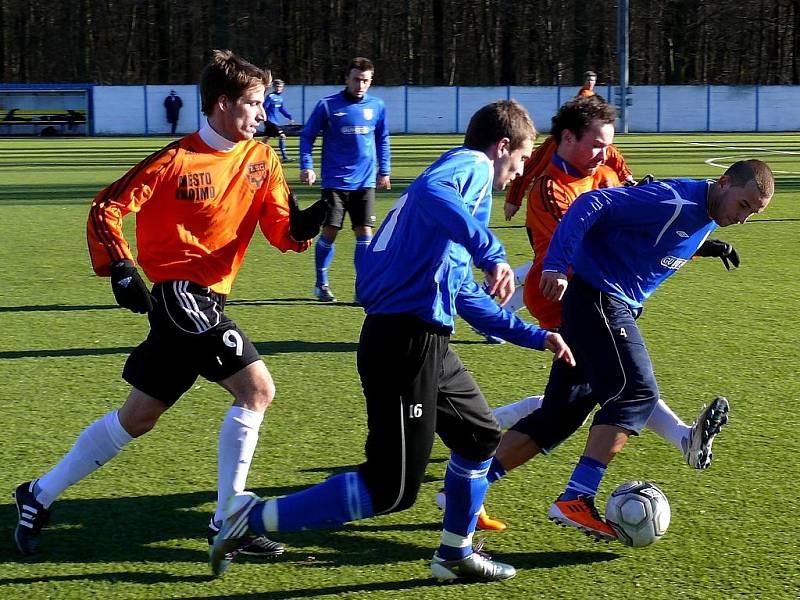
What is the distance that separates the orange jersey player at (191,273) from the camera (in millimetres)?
4203

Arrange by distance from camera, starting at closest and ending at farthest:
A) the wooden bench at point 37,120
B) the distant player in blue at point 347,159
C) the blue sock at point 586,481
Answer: the blue sock at point 586,481
the distant player in blue at point 347,159
the wooden bench at point 37,120

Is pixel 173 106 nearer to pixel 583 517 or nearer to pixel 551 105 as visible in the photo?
pixel 551 105

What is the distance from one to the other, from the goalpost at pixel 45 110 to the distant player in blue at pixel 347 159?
1357 inches

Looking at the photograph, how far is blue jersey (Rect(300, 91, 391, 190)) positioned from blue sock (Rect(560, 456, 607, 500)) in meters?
5.77

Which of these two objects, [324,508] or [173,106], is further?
[173,106]

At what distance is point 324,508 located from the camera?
3.84 metres

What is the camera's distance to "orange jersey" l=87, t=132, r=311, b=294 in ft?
13.7

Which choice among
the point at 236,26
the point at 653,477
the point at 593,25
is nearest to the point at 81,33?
the point at 236,26

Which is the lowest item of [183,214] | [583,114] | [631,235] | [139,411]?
[139,411]

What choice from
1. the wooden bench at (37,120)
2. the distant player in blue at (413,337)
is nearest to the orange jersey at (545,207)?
the distant player in blue at (413,337)

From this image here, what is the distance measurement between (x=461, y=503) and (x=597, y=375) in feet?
2.86

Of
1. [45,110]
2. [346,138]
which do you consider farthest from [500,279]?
[45,110]

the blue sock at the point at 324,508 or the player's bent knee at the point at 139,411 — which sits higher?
the player's bent knee at the point at 139,411

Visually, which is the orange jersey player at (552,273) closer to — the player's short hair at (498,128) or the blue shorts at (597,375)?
the blue shorts at (597,375)
